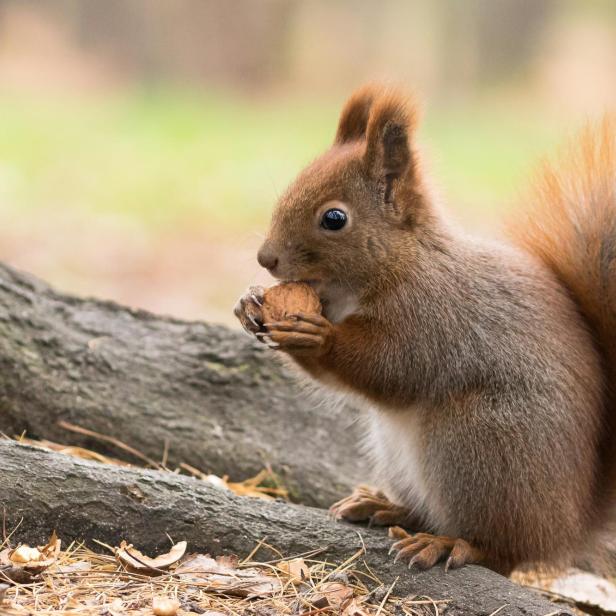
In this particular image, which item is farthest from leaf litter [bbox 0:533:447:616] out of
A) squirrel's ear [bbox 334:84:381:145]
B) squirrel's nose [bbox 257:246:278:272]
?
squirrel's ear [bbox 334:84:381:145]

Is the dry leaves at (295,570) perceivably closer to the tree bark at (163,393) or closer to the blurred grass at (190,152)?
the tree bark at (163,393)

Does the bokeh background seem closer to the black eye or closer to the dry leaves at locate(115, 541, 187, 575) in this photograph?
the black eye

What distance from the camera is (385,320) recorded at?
6.48 feet

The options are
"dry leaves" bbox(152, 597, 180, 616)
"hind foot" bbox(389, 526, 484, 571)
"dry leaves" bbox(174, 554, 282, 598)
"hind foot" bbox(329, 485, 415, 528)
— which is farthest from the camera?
"hind foot" bbox(329, 485, 415, 528)

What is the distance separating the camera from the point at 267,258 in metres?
1.99

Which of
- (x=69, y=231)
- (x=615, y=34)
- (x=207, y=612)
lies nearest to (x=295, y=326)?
(x=207, y=612)

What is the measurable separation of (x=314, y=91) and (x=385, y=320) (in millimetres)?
7347

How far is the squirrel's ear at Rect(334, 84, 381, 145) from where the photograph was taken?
213 cm

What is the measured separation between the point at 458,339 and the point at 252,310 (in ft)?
1.35

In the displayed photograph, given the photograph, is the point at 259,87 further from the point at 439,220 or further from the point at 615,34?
the point at 439,220

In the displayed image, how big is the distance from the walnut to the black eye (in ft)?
0.44

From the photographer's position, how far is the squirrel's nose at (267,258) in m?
1.99

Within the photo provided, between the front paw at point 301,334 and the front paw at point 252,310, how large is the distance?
0.02 m

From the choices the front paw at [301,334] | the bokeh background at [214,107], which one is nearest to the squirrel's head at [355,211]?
the front paw at [301,334]
